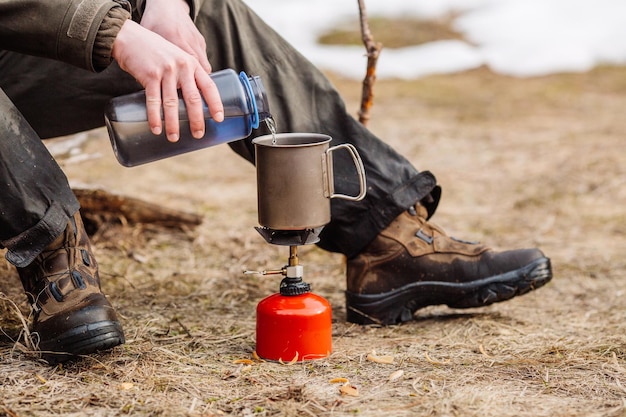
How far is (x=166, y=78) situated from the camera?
1.94 metres

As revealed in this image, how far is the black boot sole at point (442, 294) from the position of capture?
2.61m

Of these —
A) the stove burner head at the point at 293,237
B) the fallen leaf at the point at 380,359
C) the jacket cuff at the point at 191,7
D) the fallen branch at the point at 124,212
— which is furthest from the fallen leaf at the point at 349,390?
the fallen branch at the point at 124,212

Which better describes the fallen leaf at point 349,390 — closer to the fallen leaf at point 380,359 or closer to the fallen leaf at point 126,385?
the fallen leaf at point 380,359

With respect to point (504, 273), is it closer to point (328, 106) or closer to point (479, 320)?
point (479, 320)

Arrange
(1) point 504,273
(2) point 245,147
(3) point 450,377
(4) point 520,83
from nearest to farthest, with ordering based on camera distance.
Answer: (3) point 450,377 → (2) point 245,147 → (1) point 504,273 → (4) point 520,83

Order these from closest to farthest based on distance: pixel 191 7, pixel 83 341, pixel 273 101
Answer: pixel 83 341 < pixel 191 7 < pixel 273 101

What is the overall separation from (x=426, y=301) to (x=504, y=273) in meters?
0.25

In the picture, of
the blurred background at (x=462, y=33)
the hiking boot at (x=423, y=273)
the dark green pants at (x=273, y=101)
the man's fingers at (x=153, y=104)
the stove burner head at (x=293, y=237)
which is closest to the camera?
the man's fingers at (x=153, y=104)

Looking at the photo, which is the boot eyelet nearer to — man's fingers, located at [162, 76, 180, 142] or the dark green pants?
the dark green pants

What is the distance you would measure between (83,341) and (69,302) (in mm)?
118

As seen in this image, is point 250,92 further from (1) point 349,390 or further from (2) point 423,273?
(2) point 423,273

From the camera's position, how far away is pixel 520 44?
952 cm

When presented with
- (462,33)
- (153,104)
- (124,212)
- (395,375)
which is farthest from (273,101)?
(462,33)

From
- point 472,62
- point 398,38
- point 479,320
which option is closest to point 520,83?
point 472,62
